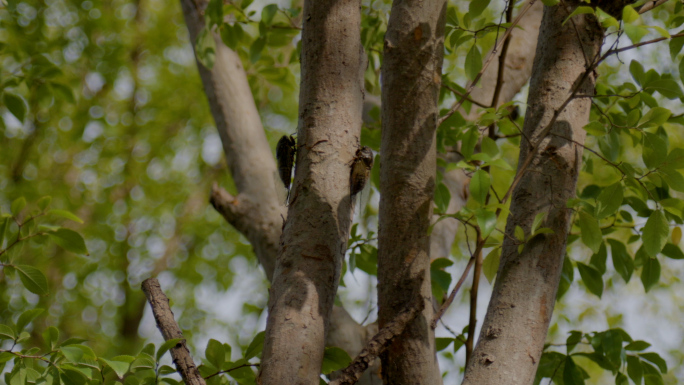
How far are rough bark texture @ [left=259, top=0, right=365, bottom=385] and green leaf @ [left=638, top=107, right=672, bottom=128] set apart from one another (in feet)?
2.66

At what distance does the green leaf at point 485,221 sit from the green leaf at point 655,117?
600 millimetres

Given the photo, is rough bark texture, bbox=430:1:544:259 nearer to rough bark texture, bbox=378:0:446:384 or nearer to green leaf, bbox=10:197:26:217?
rough bark texture, bbox=378:0:446:384

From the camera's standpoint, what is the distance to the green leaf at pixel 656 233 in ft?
4.58

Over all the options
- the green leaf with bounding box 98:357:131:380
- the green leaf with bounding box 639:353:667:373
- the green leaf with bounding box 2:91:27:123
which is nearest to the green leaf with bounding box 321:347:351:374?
the green leaf with bounding box 98:357:131:380

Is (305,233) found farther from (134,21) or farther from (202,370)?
(134,21)

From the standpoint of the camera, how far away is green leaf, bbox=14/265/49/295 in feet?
5.59

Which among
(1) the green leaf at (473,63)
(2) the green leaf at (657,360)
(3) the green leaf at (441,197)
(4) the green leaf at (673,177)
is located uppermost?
(1) the green leaf at (473,63)

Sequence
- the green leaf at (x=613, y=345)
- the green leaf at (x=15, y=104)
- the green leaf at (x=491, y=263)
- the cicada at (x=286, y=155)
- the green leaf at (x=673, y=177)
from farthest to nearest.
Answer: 1. the green leaf at (x=15, y=104)
2. the green leaf at (x=613, y=345)
3. the green leaf at (x=491, y=263)
4. the cicada at (x=286, y=155)
5. the green leaf at (x=673, y=177)

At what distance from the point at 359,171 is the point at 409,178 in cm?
15

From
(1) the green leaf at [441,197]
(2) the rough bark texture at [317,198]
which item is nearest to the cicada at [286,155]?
(2) the rough bark texture at [317,198]

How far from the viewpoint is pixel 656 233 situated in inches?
55.3

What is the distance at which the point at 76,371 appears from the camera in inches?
51.6

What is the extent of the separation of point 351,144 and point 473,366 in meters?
0.61

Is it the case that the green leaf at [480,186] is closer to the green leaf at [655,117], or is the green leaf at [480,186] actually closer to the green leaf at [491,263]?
the green leaf at [491,263]
